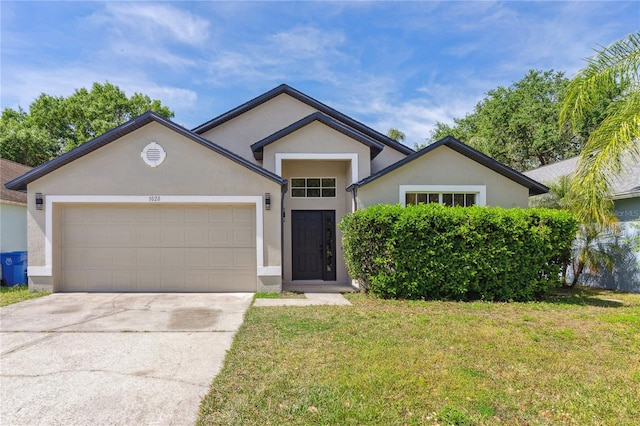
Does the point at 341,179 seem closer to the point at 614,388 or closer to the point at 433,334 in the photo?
the point at 433,334

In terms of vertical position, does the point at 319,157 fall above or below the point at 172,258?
above

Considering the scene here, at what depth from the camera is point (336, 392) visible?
12.5 feet

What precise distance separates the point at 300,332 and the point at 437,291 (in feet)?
15.1

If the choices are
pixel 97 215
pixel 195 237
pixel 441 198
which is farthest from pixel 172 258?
pixel 441 198

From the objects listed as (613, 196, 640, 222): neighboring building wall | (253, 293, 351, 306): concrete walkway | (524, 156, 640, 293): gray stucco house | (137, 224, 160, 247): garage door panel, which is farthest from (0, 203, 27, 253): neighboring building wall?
(613, 196, 640, 222): neighboring building wall

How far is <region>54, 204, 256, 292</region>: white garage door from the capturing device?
9633 mm

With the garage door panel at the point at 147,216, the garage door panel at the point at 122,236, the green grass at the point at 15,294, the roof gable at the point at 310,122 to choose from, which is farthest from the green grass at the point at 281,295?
the green grass at the point at 15,294

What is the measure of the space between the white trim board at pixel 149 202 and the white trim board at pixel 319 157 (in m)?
1.89

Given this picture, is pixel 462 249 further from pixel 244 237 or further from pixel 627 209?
pixel 627 209

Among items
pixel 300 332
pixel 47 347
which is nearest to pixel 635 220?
pixel 300 332

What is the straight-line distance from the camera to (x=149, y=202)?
9.55m

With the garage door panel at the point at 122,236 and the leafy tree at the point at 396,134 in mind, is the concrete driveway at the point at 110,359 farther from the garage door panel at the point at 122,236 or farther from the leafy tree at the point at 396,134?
the leafy tree at the point at 396,134

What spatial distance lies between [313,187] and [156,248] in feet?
17.4

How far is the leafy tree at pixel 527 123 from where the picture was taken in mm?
24859
